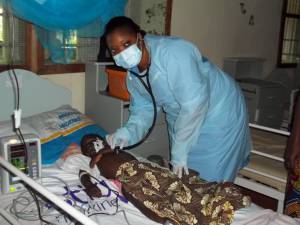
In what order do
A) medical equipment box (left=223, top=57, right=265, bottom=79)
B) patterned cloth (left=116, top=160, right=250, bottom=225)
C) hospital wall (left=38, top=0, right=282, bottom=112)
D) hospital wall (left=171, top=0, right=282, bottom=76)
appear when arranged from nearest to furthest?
patterned cloth (left=116, top=160, right=250, bottom=225) → hospital wall (left=38, top=0, right=282, bottom=112) → hospital wall (left=171, top=0, right=282, bottom=76) → medical equipment box (left=223, top=57, right=265, bottom=79)

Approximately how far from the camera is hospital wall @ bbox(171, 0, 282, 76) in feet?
11.7

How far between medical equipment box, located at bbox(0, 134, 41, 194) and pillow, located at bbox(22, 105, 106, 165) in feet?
1.58

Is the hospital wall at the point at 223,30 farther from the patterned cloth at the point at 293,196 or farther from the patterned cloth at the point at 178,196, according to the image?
the patterned cloth at the point at 293,196

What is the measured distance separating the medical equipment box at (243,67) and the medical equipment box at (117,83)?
5.75 feet

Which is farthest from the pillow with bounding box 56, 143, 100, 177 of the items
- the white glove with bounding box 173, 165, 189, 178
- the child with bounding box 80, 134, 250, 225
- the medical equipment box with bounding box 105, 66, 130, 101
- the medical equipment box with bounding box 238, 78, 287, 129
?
the medical equipment box with bounding box 238, 78, 287, 129

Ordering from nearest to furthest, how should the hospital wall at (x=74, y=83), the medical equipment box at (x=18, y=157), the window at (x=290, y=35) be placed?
the medical equipment box at (x=18, y=157), the hospital wall at (x=74, y=83), the window at (x=290, y=35)

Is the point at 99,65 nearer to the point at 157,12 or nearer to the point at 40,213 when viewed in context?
the point at 157,12

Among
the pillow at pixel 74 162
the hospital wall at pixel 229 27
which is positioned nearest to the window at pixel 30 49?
the pillow at pixel 74 162

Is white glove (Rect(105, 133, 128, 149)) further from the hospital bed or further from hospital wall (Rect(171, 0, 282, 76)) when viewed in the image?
hospital wall (Rect(171, 0, 282, 76))

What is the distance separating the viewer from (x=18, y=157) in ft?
5.32

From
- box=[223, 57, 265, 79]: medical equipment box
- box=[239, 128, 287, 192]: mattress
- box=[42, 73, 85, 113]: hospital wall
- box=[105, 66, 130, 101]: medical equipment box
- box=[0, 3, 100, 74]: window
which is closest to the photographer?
box=[239, 128, 287, 192]: mattress

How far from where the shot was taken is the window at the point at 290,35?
471 centimetres

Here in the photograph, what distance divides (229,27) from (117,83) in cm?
192

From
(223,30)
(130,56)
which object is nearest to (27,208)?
(130,56)
